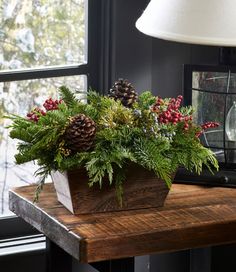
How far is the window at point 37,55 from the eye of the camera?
2.94 metres

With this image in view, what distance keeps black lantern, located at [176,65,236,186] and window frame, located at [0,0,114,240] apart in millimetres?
333

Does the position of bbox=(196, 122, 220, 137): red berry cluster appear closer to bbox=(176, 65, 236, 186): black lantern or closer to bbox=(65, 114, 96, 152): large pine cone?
bbox=(176, 65, 236, 186): black lantern

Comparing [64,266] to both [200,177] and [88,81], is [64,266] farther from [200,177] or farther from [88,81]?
[88,81]

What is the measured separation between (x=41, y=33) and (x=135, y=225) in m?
0.85

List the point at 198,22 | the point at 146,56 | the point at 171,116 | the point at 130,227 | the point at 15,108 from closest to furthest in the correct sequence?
1. the point at 198,22
2. the point at 130,227
3. the point at 171,116
4. the point at 15,108
5. the point at 146,56

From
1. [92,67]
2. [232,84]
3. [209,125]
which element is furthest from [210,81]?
[92,67]

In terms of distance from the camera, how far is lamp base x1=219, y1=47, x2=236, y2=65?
2844mm

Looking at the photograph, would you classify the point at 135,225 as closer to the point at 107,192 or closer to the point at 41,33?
the point at 107,192

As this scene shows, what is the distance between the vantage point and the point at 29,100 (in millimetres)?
Answer: 2996

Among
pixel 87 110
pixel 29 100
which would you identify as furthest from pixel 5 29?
pixel 87 110

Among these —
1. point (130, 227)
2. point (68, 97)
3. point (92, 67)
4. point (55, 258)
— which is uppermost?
point (92, 67)

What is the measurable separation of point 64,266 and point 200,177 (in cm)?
46

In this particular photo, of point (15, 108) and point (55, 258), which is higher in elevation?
point (15, 108)

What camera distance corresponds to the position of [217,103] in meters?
2.81
